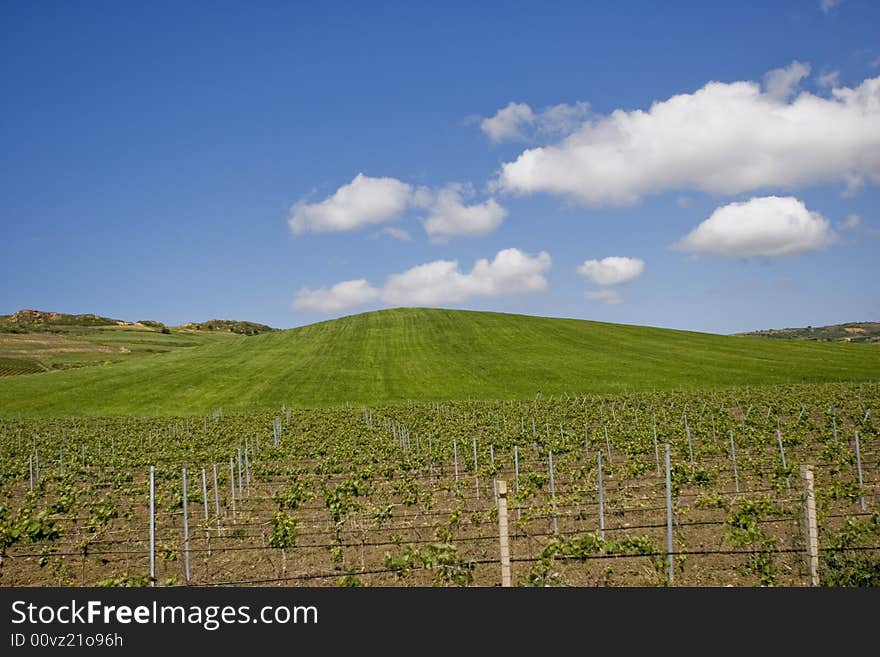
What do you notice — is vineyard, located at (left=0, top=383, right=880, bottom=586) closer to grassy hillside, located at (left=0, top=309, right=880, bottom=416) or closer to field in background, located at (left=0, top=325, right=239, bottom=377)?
grassy hillside, located at (left=0, top=309, right=880, bottom=416)

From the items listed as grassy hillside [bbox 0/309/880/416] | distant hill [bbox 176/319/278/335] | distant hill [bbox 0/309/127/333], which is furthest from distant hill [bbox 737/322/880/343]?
distant hill [bbox 0/309/127/333]

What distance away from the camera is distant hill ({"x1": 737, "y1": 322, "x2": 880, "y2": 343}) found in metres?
164

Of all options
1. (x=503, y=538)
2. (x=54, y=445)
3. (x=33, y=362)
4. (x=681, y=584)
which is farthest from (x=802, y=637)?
(x=33, y=362)

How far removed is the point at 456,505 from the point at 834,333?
20793 centimetres

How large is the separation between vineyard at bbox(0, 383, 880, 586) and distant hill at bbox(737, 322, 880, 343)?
160 metres

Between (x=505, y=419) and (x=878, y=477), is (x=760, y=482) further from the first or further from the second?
(x=505, y=419)

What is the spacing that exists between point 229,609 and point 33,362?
304 ft

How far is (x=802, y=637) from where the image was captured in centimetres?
622

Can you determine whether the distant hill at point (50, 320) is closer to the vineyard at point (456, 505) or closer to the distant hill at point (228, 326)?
the distant hill at point (228, 326)

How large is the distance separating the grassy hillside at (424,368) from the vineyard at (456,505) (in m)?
17.2

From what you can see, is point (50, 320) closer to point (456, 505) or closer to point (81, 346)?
point (81, 346)

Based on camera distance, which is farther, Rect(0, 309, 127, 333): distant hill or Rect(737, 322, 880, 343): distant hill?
Rect(737, 322, 880, 343): distant hill

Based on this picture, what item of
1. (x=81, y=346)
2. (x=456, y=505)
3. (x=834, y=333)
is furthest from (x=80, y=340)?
(x=834, y=333)

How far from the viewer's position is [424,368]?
5853 cm
